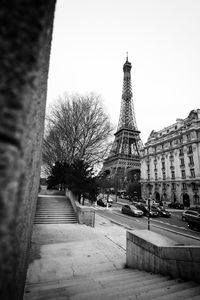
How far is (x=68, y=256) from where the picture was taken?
6547 millimetres

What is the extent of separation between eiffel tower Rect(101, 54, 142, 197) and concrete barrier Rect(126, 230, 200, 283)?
48986 mm

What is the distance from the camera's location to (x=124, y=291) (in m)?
3.43

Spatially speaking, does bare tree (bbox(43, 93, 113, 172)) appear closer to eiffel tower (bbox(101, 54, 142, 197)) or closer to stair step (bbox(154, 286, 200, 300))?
stair step (bbox(154, 286, 200, 300))

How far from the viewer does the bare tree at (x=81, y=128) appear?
55.8ft

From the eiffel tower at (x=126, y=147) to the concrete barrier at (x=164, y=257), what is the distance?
4899 centimetres

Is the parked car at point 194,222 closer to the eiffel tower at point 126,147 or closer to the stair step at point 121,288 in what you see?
the stair step at point 121,288

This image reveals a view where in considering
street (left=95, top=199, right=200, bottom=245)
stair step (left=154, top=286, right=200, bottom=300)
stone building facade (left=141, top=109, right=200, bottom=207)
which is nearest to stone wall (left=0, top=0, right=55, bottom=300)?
stair step (left=154, top=286, right=200, bottom=300)

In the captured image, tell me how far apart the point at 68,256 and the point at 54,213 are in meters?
8.38

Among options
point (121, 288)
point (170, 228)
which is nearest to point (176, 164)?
point (170, 228)

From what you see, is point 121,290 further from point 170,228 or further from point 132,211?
point 132,211

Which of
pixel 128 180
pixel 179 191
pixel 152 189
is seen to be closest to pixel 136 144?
pixel 128 180

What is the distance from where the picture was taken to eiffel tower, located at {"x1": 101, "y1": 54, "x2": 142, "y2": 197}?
192 feet

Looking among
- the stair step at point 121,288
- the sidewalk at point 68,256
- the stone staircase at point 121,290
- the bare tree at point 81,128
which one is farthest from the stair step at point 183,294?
the bare tree at point 81,128

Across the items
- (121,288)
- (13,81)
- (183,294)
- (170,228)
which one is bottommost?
(170,228)
